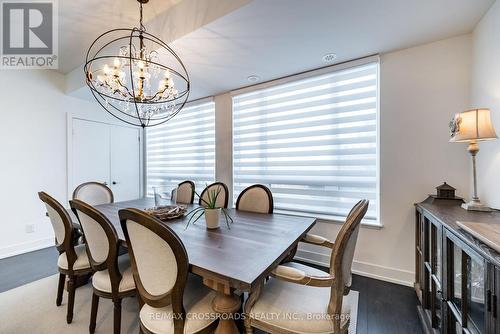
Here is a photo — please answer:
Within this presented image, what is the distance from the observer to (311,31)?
6.32 ft

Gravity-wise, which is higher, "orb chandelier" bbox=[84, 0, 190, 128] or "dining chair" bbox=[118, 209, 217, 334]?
"orb chandelier" bbox=[84, 0, 190, 128]

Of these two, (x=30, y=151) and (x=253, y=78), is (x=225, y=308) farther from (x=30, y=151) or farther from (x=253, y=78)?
(x=30, y=151)

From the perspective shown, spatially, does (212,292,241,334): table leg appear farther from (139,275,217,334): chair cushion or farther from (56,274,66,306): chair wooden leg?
(56,274,66,306): chair wooden leg

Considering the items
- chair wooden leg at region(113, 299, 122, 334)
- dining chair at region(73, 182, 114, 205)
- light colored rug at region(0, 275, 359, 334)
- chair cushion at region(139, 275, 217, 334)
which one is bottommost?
light colored rug at region(0, 275, 359, 334)

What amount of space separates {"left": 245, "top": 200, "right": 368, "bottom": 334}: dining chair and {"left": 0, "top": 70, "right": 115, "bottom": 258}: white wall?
3905 mm

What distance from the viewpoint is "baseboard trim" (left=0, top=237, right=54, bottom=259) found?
291cm

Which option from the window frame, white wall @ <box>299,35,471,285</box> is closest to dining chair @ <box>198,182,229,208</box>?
the window frame

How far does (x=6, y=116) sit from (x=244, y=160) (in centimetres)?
348

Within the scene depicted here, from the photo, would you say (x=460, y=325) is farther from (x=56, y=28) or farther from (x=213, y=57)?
(x=56, y=28)

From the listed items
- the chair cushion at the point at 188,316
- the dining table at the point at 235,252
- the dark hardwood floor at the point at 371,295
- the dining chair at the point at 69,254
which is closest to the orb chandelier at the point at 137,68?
the dining chair at the point at 69,254

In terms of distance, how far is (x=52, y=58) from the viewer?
9.98ft

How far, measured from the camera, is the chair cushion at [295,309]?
41.4 inches

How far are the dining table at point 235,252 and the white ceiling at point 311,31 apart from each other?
1.75 m

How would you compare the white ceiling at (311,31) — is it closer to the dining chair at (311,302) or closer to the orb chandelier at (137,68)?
the orb chandelier at (137,68)
